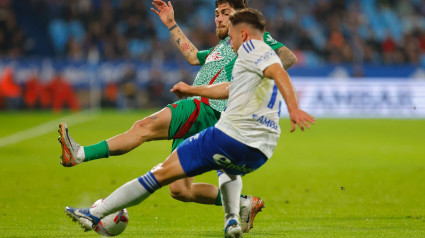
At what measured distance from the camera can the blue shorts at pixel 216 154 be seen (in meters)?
5.78

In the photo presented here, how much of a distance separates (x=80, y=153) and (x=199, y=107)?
136 centimetres

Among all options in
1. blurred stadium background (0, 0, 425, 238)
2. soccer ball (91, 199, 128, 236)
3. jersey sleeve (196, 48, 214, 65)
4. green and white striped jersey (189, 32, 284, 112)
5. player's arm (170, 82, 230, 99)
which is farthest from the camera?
blurred stadium background (0, 0, 425, 238)

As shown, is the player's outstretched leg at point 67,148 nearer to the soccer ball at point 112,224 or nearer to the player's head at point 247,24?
the soccer ball at point 112,224

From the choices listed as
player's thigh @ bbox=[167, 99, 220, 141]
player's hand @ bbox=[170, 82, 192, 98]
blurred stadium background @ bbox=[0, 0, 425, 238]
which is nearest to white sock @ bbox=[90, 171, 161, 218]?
player's hand @ bbox=[170, 82, 192, 98]

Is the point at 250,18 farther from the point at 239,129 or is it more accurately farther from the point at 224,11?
the point at 224,11

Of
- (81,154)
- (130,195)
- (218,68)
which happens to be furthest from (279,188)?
(130,195)

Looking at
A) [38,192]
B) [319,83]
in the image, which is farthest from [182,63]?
[38,192]

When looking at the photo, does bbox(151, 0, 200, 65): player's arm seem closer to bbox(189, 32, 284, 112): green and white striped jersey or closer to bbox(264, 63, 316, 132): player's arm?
bbox(189, 32, 284, 112): green and white striped jersey

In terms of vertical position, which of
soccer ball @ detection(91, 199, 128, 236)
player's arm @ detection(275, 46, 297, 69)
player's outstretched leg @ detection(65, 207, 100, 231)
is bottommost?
soccer ball @ detection(91, 199, 128, 236)

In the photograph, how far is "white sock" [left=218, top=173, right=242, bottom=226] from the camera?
21.8 ft

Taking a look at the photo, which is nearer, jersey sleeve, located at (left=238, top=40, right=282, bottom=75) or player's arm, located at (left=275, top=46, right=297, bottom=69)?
A: jersey sleeve, located at (left=238, top=40, right=282, bottom=75)

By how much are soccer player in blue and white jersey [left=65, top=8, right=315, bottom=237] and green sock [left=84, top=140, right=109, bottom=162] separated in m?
0.62

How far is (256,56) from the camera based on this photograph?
18.8 feet

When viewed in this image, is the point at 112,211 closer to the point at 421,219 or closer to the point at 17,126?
the point at 421,219
